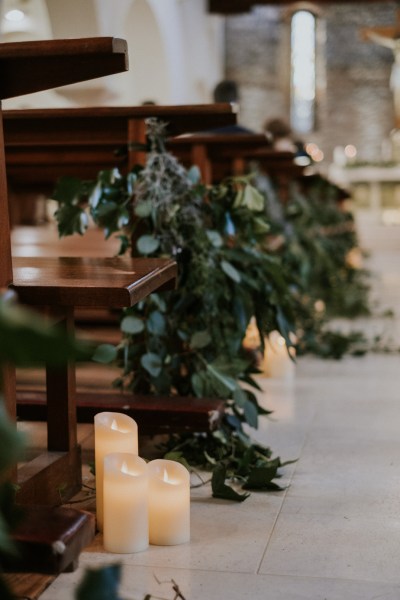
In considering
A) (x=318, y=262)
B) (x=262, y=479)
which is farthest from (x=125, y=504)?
(x=318, y=262)

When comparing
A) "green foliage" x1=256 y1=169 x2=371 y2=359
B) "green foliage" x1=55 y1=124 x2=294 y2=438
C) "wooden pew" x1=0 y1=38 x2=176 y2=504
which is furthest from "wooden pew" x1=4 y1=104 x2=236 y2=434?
"green foliage" x1=256 y1=169 x2=371 y2=359

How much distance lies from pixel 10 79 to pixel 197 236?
1.12 m

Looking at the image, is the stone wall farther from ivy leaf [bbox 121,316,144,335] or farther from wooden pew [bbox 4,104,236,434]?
ivy leaf [bbox 121,316,144,335]

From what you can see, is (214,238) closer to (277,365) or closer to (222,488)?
(222,488)

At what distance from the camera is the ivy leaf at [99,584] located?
3.00ft

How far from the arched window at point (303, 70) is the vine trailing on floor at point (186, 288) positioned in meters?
13.6

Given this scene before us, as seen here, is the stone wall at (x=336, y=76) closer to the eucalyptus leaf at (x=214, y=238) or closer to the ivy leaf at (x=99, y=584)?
the eucalyptus leaf at (x=214, y=238)

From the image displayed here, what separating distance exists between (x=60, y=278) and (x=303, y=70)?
1473 centimetres

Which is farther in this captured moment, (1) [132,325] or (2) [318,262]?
(2) [318,262]

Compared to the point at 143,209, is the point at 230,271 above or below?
below

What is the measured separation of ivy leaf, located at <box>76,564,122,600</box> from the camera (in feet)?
3.00

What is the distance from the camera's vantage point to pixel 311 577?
1834 mm

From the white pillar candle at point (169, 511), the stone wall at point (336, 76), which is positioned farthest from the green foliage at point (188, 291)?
the stone wall at point (336, 76)

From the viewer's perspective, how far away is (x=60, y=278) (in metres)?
1.99
